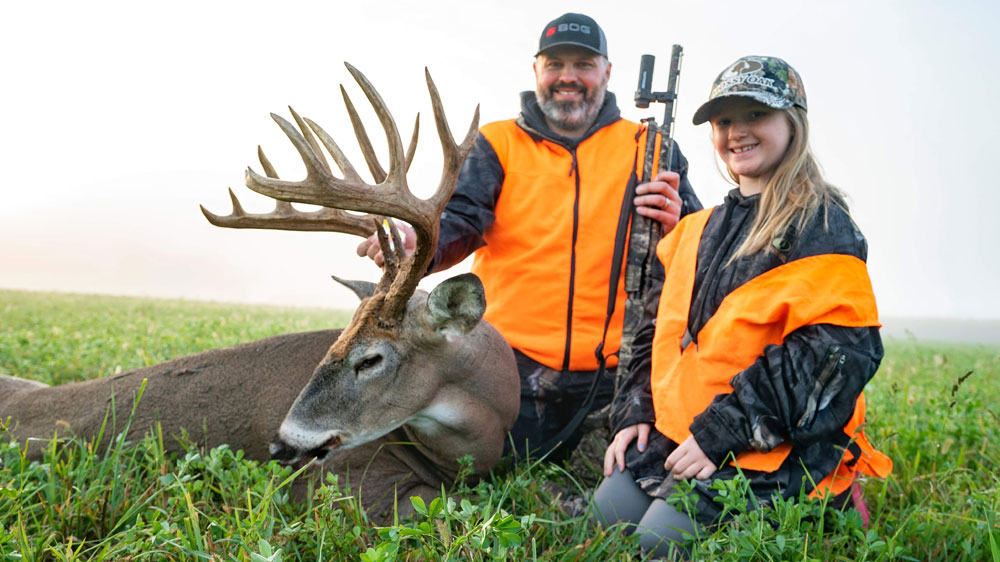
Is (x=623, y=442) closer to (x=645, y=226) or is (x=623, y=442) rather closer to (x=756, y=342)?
(x=756, y=342)

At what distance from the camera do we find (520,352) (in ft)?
14.9

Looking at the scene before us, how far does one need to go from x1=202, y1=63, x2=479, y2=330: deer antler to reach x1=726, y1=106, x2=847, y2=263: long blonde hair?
4.36 feet

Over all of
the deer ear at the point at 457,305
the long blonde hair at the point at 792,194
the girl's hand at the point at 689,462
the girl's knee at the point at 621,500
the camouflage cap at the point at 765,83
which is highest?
the camouflage cap at the point at 765,83

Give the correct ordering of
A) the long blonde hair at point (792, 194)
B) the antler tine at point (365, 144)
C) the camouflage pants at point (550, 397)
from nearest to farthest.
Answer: the long blonde hair at point (792, 194) < the antler tine at point (365, 144) < the camouflage pants at point (550, 397)

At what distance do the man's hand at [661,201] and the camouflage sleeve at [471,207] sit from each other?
105 centimetres

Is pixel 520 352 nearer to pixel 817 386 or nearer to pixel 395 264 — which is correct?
pixel 395 264

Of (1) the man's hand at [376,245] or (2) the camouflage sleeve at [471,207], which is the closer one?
(1) the man's hand at [376,245]

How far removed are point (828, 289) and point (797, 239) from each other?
266 mm

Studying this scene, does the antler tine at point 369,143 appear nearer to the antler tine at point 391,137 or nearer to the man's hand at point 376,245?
the antler tine at point 391,137

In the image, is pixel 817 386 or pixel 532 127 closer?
pixel 817 386

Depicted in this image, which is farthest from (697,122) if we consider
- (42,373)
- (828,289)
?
(42,373)

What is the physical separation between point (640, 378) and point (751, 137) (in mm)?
1268

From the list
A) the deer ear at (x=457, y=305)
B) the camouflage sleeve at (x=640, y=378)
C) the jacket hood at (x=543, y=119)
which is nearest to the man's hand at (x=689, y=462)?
the camouflage sleeve at (x=640, y=378)

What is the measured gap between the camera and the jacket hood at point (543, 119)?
4820 mm
